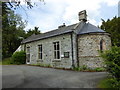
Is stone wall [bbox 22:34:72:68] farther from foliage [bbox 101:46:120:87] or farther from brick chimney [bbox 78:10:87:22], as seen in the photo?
foliage [bbox 101:46:120:87]

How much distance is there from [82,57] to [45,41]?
227 inches

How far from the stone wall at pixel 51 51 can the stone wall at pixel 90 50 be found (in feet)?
4.11

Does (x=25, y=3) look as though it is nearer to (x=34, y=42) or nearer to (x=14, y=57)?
(x=34, y=42)

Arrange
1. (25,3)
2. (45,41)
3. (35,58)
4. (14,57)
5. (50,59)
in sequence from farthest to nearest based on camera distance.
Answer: (14,57) → (35,58) → (45,41) → (50,59) → (25,3)

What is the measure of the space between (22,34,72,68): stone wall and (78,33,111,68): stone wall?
4.11 ft

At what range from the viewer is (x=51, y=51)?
14742 mm

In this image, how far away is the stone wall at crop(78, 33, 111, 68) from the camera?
38.6 ft

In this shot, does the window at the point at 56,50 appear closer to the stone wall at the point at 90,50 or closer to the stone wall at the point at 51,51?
the stone wall at the point at 51,51

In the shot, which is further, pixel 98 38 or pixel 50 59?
pixel 50 59

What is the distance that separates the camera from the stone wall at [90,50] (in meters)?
11.8

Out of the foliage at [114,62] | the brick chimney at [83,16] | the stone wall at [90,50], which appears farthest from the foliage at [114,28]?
the foliage at [114,62]

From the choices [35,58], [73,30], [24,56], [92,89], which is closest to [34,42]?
[35,58]

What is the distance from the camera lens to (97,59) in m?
11.8

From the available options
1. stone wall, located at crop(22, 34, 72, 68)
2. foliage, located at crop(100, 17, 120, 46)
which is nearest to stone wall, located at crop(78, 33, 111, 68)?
stone wall, located at crop(22, 34, 72, 68)
